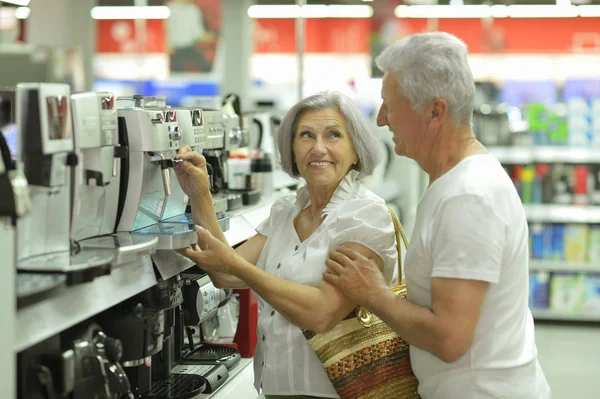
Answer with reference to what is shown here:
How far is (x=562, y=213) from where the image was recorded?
291 inches

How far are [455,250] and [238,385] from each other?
133cm

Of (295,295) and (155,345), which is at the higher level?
(295,295)

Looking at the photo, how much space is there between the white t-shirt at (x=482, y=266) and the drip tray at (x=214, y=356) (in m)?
1.08

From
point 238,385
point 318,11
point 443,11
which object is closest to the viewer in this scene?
point 238,385

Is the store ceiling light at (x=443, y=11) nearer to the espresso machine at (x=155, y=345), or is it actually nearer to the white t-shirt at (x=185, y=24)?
the white t-shirt at (x=185, y=24)

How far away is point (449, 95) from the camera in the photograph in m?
2.06

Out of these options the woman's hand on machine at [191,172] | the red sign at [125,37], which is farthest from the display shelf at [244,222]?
the red sign at [125,37]

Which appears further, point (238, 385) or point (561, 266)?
point (561, 266)

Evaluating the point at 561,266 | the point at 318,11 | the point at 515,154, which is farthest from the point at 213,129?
the point at 318,11

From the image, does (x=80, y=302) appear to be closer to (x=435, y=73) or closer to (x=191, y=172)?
(x=191, y=172)

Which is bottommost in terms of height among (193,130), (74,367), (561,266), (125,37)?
(561,266)

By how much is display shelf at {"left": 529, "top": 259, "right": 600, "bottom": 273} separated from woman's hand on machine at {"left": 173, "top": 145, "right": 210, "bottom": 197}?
537 cm

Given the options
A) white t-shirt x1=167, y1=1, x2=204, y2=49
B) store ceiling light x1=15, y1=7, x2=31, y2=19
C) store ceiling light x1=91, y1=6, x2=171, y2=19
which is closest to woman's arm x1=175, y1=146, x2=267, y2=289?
store ceiling light x1=15, y1=7, x2=31, y2=19

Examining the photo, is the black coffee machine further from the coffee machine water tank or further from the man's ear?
the man's ear
